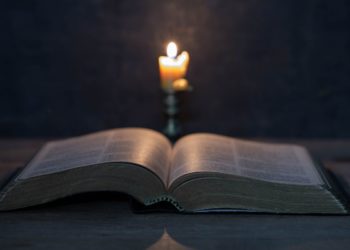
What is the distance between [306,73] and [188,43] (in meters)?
0.33

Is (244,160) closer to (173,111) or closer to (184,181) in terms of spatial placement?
(184,181)

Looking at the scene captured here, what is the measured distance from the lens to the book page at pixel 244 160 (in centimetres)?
140

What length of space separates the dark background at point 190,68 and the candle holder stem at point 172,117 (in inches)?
6.3

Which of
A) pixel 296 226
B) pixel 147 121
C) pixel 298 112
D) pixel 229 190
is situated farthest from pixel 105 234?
pixel 298 112

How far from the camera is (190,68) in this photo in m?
1.95

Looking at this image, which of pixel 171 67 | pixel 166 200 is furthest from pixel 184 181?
pixel 171 67

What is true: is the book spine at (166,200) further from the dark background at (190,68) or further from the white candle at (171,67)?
the dark background at (190,68)

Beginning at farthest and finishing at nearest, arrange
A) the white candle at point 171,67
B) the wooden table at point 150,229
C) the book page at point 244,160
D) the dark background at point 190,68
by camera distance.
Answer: the dark background at point 190,68, the white candle at point 171,67, the book page at point 244,160, the wooden table at point 150,229

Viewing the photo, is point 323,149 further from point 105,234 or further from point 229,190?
point 105,234

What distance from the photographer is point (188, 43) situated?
193cm

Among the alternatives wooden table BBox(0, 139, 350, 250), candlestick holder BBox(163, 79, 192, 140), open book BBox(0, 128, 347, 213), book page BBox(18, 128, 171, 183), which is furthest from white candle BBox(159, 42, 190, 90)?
wooden table BBox(0, 139, 350, 250)

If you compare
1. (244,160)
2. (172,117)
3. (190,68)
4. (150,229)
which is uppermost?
(190,68)

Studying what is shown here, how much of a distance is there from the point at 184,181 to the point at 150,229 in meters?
0.11

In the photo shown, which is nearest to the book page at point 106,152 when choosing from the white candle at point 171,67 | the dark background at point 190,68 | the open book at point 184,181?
the open book at point 184,181
